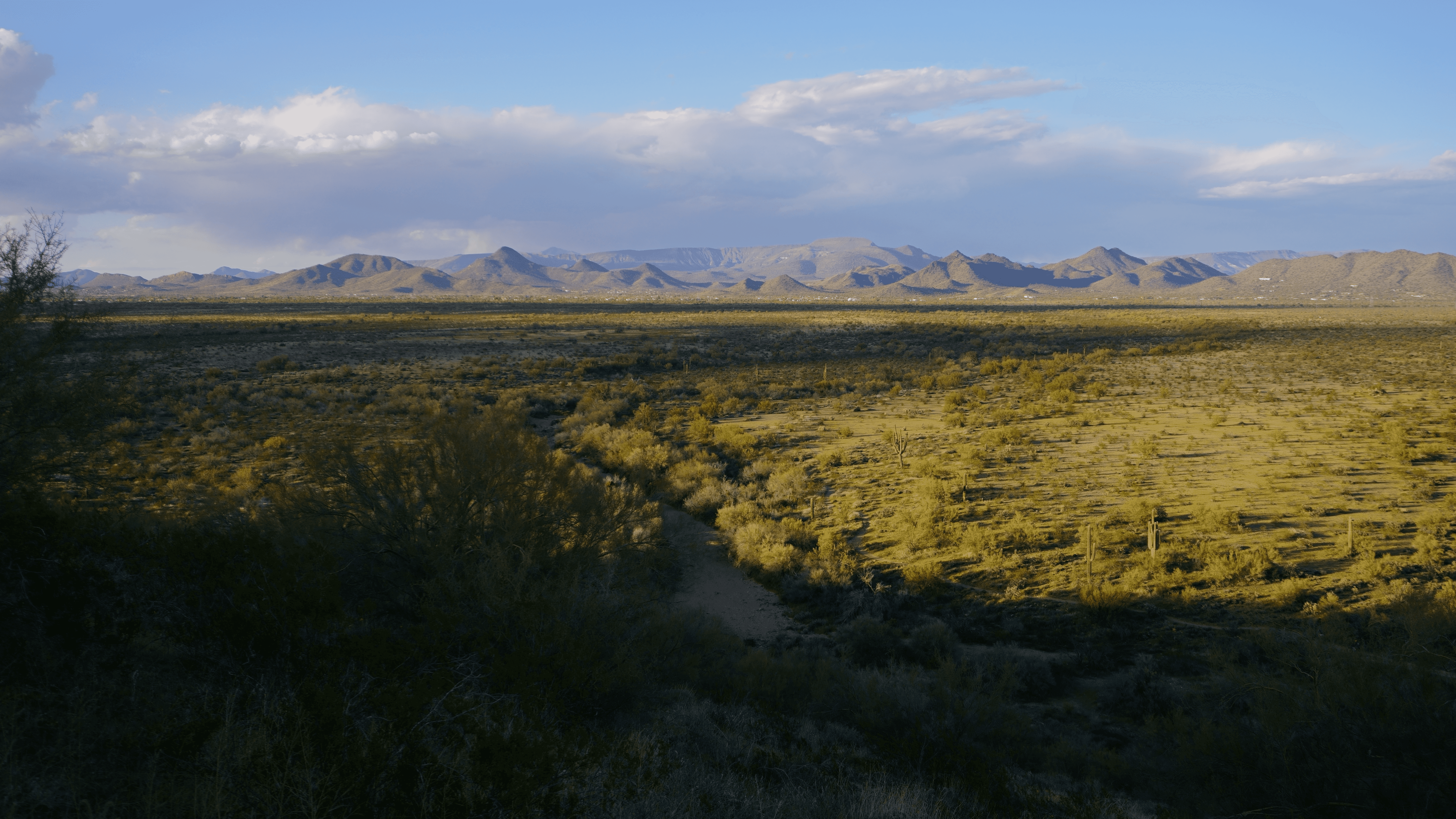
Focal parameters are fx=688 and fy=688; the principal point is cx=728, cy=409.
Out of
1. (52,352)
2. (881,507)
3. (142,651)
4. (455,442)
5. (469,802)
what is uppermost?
(52,352)

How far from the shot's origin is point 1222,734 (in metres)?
6.43

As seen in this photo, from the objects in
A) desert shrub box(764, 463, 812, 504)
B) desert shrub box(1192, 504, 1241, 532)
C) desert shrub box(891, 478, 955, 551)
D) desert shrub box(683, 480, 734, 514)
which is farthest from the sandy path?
desert shrub box(1192, 504, 1241, 532)

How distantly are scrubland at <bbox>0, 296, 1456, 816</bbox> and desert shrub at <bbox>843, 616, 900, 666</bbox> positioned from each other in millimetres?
42

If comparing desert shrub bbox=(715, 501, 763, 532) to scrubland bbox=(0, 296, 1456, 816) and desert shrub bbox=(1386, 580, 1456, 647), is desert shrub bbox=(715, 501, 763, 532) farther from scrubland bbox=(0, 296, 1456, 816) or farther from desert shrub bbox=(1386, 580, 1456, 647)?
desert shrub bbox=(1386, 580, 1456, 647)

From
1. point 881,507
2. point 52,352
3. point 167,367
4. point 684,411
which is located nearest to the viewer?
point 52,352

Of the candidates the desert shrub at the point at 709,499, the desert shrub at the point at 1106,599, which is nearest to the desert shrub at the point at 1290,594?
the desert shrub at the point at 1106,599

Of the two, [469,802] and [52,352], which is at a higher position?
[52,352]

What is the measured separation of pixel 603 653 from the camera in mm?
6922

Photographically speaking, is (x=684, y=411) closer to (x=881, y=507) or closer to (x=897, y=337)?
(x=881, y=507)

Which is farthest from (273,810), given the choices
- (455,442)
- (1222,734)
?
(1222,734)

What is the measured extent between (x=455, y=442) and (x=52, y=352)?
4209 millimetres

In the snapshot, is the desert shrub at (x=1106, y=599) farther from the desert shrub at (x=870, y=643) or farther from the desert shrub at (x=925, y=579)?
the desert shrub at (x=870, y=643)

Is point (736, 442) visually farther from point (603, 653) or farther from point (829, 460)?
point (603, 653)

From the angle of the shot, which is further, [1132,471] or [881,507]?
[1132,471]
